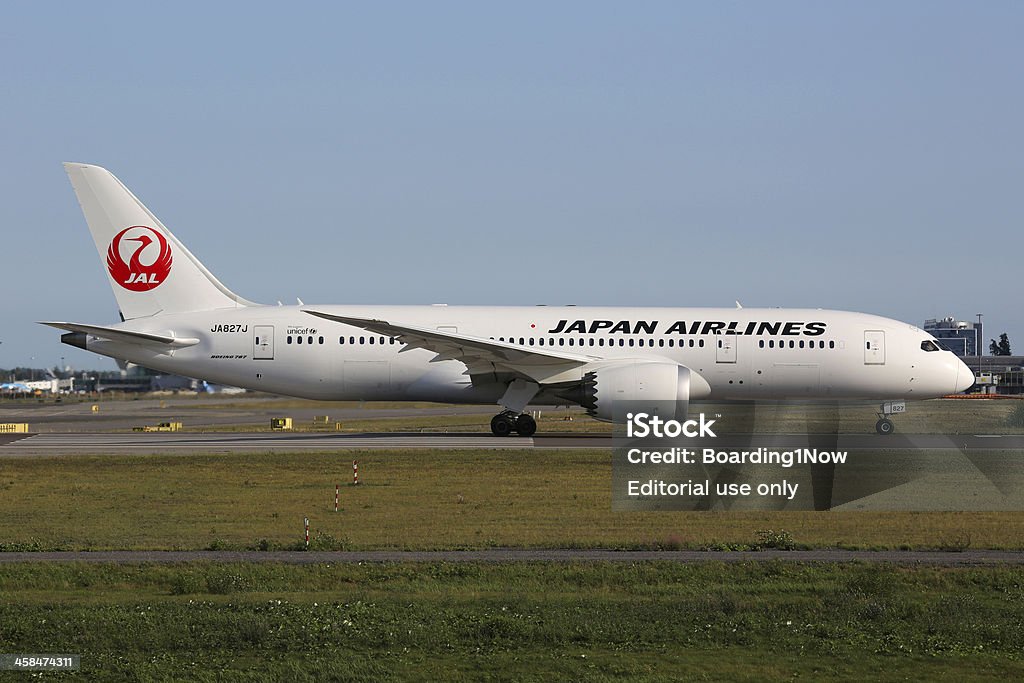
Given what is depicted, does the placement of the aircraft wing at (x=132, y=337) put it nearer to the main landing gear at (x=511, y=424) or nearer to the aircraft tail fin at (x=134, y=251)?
the aircraft tail fin at (x=134, y=251)

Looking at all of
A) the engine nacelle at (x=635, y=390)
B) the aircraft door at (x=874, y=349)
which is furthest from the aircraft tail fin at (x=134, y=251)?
the aircraft door at (x=874, y=349)

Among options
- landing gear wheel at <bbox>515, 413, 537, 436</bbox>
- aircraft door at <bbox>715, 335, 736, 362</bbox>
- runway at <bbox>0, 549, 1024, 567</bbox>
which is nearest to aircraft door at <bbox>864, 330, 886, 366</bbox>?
aircraft door at <bbox>715, 335, 736, 362</bbox>

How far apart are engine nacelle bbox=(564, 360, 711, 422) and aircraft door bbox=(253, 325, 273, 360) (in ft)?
35.1

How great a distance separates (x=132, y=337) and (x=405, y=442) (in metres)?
10.2

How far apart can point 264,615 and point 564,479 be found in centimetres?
1591

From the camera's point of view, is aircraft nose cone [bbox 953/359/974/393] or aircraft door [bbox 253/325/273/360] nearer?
aircraft door [bbox 253/325/273/360]

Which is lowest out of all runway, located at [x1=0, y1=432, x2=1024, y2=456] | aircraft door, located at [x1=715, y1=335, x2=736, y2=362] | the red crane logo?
Result: runway, located at [x1=0, y1=432, x2=1024, y2=456]

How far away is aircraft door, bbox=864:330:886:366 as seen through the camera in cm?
4259

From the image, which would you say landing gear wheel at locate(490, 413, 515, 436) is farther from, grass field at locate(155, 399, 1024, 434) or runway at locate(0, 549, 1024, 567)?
runway at locate(0, 549, 1024, 567)

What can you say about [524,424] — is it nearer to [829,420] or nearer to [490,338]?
[490,338]

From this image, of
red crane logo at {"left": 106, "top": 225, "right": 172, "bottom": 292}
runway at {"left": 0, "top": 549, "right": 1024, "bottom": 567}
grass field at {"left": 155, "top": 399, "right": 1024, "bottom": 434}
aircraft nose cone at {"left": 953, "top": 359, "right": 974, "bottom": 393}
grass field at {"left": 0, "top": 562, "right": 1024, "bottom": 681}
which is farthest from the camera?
aircraft nose cone at {"left": 953, "top": 359, "right": 974, "bottom": 393}

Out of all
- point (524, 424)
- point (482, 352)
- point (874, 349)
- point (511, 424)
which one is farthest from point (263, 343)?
point (874, 349)

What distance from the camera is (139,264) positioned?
4206cm

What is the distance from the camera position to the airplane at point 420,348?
136 feet
